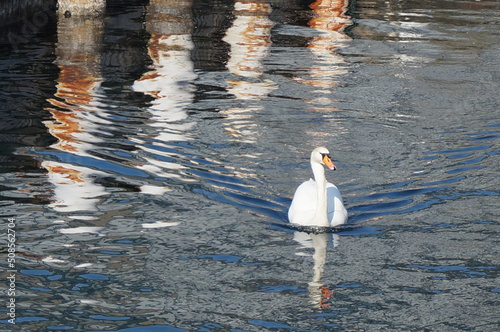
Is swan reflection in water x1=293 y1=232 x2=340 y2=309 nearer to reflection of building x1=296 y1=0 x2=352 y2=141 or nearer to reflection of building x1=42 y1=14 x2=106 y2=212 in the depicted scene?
reflection of building x1=42 y1=14 x2=106 y2=212

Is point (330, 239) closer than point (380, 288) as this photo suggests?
No

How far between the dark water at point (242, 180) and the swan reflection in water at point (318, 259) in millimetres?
21

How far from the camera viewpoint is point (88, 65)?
607 inches

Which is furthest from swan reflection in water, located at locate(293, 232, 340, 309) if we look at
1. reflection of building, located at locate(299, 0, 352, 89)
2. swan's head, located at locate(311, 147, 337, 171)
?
reflection of building, located at locate(299, 0, 352, 89)

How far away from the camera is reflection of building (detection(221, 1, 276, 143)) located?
1211 centimetres

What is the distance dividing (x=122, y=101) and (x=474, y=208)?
5.68 metres

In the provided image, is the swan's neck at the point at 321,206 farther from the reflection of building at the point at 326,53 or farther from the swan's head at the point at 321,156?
the reflection of building at the point at 326,53

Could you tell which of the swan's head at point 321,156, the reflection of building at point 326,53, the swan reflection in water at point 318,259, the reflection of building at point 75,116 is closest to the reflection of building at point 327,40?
the reflection of building at point 326,53

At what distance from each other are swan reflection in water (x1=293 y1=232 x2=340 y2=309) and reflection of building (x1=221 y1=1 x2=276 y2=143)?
296 centimetres

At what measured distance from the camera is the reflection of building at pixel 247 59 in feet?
39.7

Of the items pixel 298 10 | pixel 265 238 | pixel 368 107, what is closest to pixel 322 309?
pixel 265 238

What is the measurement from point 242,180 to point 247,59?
6.79 meters

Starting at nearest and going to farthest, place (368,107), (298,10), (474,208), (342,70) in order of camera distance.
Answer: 1. (474,208)
2. (368,107)
3. (342,70)
4. (298,10)

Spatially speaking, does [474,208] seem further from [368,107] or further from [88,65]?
[88,65]
